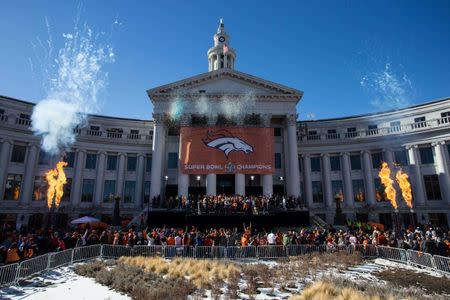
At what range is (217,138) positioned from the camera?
33.5 m

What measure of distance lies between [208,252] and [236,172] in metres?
16.1

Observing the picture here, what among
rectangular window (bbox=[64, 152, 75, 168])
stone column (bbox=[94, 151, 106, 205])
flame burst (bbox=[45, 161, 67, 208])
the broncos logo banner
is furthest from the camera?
stone column (bbox=[94, 151, 106, 205])

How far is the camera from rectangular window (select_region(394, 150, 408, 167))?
36.8 meters

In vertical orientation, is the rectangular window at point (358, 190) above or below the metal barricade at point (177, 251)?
above

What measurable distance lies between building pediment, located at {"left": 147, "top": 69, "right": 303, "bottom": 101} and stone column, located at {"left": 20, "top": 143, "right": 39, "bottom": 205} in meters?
15.8

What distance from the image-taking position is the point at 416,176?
116 feet

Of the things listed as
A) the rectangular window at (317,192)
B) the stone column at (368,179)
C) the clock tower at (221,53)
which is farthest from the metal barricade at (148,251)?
the clock tower at (221,53)

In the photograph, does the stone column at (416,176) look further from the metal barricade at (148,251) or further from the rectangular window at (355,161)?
the metal barricade at (148,251)

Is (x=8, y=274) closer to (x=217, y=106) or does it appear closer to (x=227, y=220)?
(x=227, y=220)

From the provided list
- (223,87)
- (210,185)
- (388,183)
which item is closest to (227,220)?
(210,185)

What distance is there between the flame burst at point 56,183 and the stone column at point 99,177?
4.40 m

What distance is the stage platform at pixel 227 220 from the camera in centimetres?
2628

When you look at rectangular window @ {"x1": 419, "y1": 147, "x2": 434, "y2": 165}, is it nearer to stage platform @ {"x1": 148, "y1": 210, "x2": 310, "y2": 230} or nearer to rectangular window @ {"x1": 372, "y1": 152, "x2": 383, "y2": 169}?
rectangular window @ {"x1": 372, "y1": 152, "x2": 383, "y2": 169}

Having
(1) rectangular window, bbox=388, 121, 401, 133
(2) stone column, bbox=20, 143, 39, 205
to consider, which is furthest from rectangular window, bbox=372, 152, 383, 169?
(2) stone column, bbox=20, 143, 39, 205
